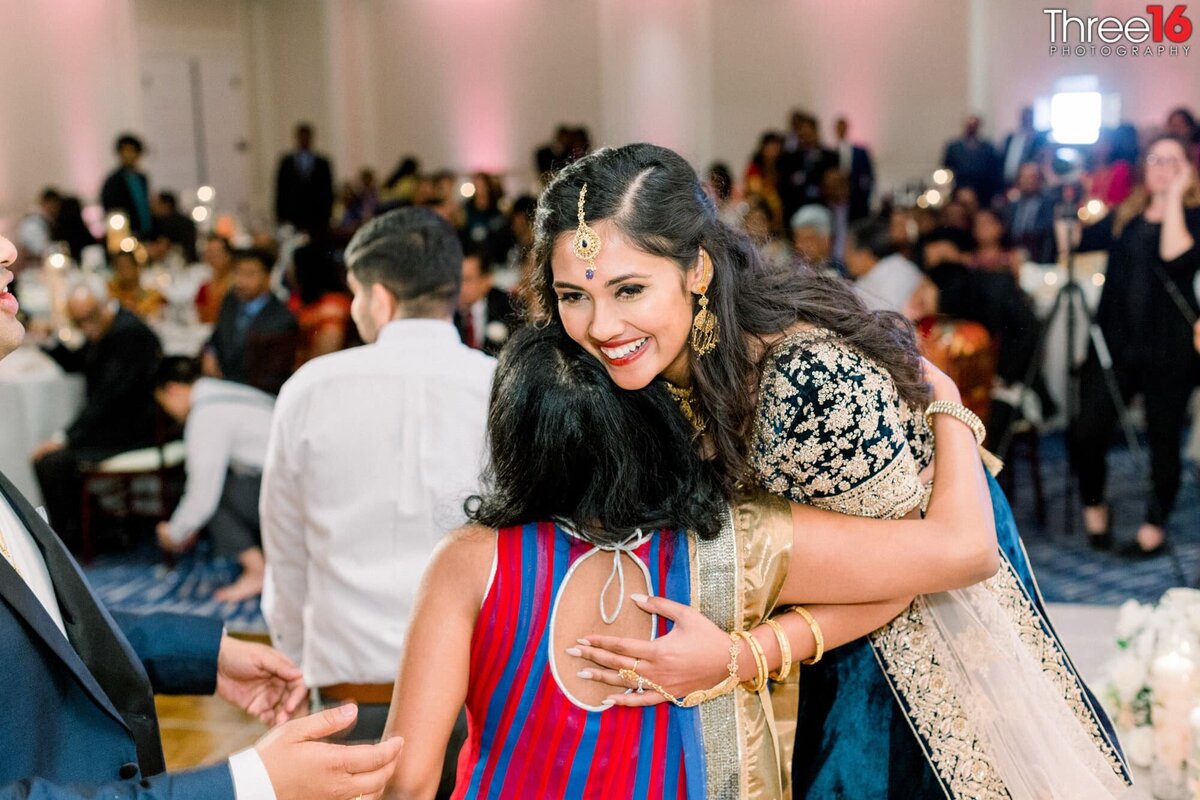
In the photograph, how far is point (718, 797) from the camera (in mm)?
1448

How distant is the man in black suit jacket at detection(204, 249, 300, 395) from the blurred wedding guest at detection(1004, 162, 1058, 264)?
4516 millimetres

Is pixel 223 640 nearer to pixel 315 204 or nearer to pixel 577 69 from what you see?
pixel 315 204

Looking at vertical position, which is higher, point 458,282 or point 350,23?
point 350,23

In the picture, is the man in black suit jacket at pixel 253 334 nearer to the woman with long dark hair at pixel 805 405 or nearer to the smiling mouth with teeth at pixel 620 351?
the woman with long dark hair at pixel 805 405

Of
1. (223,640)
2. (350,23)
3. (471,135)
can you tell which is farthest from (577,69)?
(223,640)

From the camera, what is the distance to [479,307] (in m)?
5.12

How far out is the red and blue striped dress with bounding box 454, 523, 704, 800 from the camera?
1.41 m

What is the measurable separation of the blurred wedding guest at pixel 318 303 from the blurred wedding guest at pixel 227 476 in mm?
357

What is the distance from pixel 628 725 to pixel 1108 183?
5.97 m

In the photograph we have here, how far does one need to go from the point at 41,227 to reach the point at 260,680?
331 inches

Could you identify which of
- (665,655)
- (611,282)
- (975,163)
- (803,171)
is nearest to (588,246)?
(611,282)

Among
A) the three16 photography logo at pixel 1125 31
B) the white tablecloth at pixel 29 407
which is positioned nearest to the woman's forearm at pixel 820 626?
the three16 photography logo at pixel 1125 31

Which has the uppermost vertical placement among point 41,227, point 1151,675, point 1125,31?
point 1125,31

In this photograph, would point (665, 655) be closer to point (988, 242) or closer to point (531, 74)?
point (988, 242)
